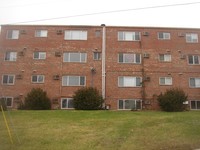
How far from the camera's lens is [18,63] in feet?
110

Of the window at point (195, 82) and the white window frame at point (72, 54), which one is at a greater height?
the white window frame at point (72, 54)

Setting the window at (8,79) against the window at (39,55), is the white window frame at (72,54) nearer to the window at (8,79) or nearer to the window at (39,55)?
the window at (39,55)

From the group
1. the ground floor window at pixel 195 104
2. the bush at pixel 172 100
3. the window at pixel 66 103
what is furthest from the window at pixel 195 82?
the window at pixel 66 103

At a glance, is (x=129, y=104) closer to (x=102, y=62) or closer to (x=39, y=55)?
(x=102, y=62)

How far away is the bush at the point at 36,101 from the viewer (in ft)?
100.0

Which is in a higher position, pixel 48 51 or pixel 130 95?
pixel 48 51

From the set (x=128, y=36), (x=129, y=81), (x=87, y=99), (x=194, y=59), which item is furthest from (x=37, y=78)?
(x=194, y=59)

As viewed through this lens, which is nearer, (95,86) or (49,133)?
(49,133)

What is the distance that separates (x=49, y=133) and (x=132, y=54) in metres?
19.5

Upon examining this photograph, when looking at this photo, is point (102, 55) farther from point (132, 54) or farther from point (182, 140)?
point (182, 140)


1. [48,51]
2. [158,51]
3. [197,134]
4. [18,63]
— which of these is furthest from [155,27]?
[197,134]

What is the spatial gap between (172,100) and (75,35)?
499 inches

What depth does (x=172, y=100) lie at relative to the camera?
29703 mm

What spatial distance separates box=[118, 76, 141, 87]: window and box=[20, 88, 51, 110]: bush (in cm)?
808
